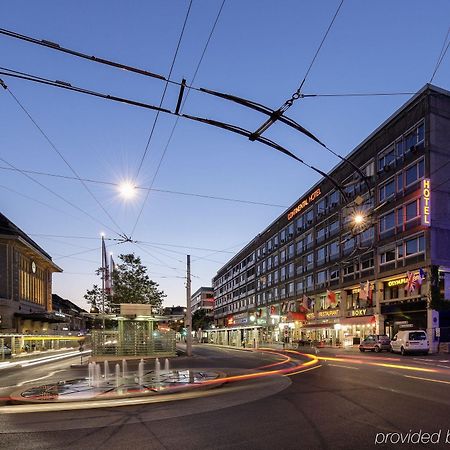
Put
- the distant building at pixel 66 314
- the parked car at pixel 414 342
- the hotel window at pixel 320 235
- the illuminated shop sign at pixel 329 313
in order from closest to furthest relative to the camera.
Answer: the parked car at pixel 414 342 < the illuminated shop sign at pixel 329 313 < the hotel window at pixel 320 235 < the distant building at pixel 66 314

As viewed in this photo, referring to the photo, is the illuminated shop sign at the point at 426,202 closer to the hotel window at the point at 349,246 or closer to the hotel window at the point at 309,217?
the hotel window at the point at 349,246

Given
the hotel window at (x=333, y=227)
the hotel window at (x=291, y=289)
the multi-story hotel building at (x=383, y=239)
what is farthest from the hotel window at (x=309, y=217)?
the hotel window at (x=291, y=289)

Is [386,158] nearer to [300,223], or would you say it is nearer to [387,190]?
[387,190]

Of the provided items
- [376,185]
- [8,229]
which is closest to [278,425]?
[376,185]

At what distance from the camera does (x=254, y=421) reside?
31.8 ft

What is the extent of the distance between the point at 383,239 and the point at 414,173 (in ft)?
26.3

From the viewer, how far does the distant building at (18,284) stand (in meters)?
67.4

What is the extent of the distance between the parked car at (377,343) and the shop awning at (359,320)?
7.45 meters

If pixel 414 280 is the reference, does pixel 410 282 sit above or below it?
below

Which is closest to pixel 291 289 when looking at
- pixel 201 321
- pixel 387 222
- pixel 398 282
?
pixel 387 222

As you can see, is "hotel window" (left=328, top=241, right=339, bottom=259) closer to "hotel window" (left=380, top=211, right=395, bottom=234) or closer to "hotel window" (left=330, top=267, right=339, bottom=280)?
"hotel window" (left=330, top=267, right=339, bottom=280)

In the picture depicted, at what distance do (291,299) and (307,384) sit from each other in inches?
2617

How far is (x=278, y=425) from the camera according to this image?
916cm

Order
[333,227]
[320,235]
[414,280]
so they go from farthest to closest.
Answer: [320,235] → [333,227] → [414,280]
